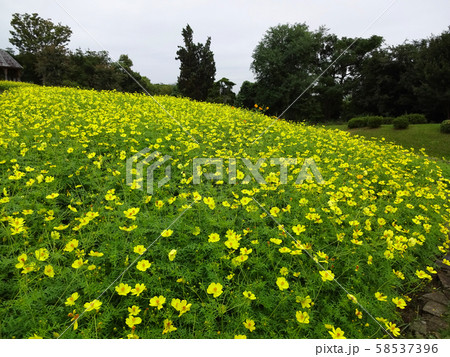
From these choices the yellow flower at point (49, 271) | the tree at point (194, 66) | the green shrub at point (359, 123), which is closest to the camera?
the yellow flower at point (49, 271)

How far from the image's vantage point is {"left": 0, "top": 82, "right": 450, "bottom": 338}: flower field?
1.98 m

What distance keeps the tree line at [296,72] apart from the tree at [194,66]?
82 millimetres

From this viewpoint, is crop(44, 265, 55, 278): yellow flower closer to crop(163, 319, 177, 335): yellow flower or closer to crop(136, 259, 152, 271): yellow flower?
crop(136, 259, 152, 271): yellow flower

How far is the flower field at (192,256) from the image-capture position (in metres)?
1.98

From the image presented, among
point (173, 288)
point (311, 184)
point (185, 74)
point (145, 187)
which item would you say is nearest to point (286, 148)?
point (311, 184)

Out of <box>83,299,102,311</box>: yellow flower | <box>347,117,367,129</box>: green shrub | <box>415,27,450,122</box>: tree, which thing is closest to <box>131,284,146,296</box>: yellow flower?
<box>83,299,102,311</box>: yellow flower

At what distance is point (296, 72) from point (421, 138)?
1736 centimetres

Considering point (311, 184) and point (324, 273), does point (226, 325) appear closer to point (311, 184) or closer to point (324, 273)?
point (324, 273)

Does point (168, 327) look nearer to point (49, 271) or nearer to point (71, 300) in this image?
point (71, 300)

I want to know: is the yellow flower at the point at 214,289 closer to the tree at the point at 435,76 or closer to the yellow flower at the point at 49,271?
the yellow flower at the point at 49,271

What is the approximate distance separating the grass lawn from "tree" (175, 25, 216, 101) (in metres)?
14.0

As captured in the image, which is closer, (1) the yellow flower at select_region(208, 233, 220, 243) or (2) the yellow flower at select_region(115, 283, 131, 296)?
(2) the yellow flower at select_region(115, 283, 131, 296)

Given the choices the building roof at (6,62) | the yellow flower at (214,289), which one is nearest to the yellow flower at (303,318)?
the yellow flower at (214,289)

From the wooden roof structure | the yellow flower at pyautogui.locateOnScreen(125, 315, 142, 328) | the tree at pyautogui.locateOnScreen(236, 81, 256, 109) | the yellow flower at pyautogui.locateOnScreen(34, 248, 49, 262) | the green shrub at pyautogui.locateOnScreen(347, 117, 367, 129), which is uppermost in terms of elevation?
the wooden roof structure
